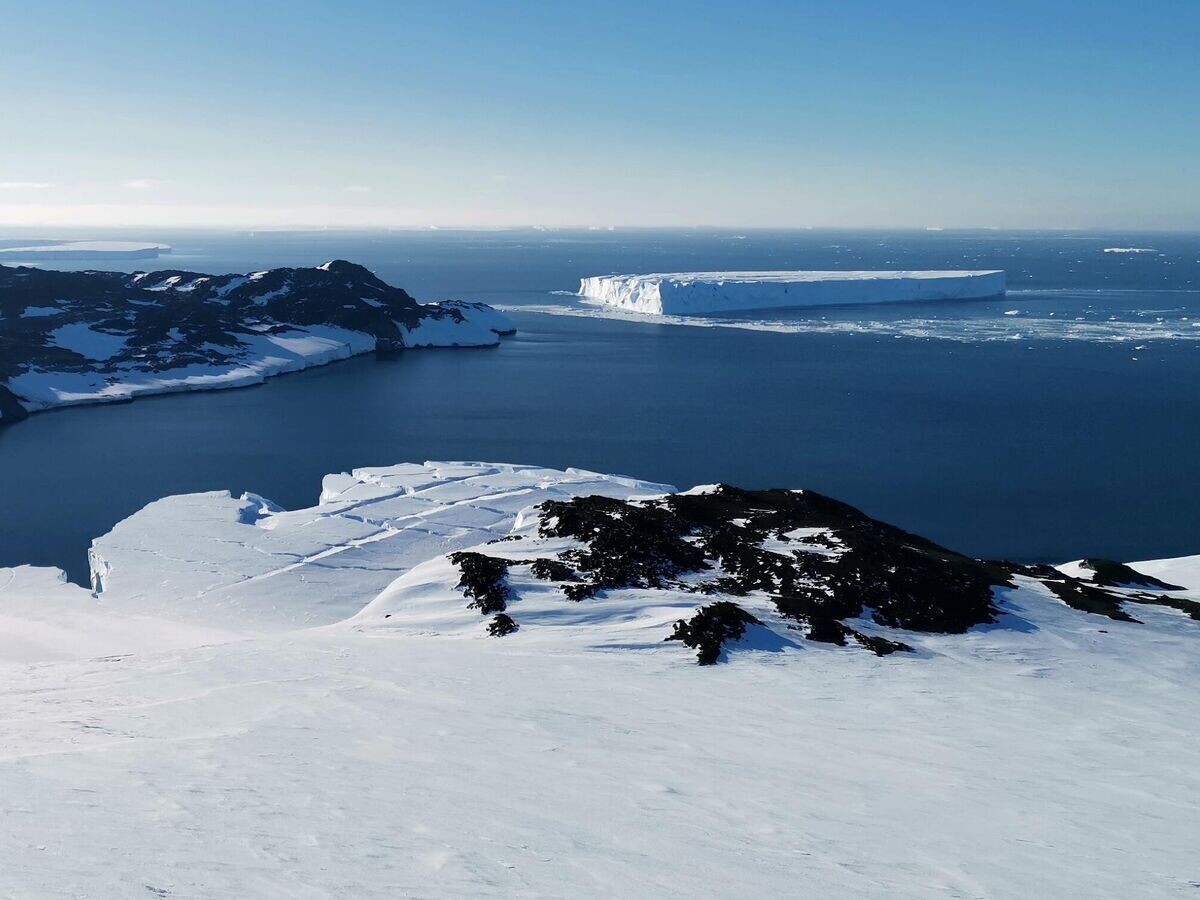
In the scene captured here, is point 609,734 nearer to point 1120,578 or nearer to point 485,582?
point 485,582

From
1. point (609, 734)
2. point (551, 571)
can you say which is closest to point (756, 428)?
point (551, 571)

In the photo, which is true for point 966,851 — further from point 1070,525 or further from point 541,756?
point 1070,525

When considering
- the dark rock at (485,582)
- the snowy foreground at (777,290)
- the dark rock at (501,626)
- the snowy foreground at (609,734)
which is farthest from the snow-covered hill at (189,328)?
the dark rock at (501,626)

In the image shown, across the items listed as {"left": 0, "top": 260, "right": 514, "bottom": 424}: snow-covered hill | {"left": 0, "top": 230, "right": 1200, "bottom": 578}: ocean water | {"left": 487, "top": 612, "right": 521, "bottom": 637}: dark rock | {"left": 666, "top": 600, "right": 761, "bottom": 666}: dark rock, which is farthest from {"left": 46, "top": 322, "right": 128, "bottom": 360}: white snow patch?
{"left": 666, "top": 600, "right": 761, "bottom": 666}: dark rock

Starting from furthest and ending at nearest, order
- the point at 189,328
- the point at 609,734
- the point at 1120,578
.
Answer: the point at 189,328 → the point at 1120,578 → the point at 609,734

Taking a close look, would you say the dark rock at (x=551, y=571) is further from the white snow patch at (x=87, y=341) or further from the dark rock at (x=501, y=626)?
the white snow patch at (x=87, y=341)

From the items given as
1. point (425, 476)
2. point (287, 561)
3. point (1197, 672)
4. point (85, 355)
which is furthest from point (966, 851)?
point (85, 355)

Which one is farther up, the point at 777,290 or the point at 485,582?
the point at 777,290
